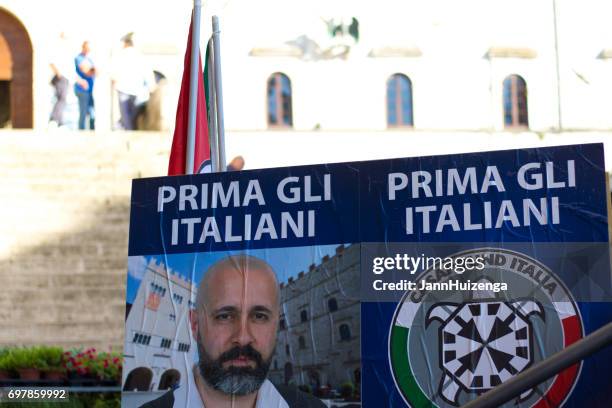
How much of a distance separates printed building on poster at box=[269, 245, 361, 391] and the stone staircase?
39.2 feet

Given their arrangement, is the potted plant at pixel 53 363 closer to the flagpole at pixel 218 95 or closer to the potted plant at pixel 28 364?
the potted plant at pixel 28 364

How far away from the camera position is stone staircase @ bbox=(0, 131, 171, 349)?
18.4 metres

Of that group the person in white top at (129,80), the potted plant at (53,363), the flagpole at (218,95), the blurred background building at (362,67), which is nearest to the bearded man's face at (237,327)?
the flagpole at (218,95)

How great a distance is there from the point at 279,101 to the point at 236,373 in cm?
1880

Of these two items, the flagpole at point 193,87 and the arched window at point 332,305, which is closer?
the arched window at point 332,305

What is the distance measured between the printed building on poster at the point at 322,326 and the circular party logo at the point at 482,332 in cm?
23

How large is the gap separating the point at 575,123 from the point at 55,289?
35.5 feet

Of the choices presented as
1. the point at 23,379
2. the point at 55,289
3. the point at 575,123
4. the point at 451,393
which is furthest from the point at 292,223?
the point at 575,123

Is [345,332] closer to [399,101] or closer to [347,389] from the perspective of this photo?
[347,389]

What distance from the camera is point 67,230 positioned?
1962 cm

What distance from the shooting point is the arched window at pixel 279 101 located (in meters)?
25.1

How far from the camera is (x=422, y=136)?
24.4 meters

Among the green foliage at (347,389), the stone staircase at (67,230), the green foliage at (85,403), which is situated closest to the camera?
the green foliage at (347,389)

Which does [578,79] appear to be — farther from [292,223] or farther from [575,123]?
[292,223]
